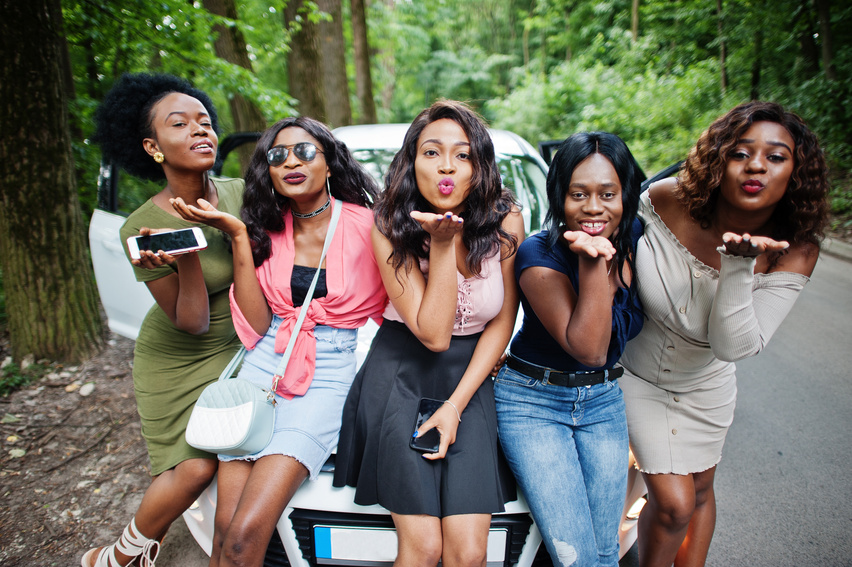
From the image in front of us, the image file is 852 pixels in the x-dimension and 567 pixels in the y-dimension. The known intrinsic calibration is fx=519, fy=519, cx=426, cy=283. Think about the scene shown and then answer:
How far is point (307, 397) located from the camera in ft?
6.49

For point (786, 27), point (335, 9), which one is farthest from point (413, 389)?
point (786, 27)

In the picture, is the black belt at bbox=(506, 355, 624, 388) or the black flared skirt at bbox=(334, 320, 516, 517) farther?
the black belt at bbox=(506, 355, 624, 388)

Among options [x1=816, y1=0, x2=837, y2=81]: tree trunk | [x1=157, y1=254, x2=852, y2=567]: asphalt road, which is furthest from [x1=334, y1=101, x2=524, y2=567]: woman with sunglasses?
[x1=816, y1=0, x2=837, y2=81]: tree trunk

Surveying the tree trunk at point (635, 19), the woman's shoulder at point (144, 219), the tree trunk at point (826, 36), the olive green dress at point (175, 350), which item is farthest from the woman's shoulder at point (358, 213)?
the tree trunk at point (635, 19)

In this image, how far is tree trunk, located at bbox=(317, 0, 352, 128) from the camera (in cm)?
887

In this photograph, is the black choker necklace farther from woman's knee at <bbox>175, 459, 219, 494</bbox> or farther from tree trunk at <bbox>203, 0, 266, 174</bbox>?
tree trunk at <bbox>203, 0, 266, 174</bbox>

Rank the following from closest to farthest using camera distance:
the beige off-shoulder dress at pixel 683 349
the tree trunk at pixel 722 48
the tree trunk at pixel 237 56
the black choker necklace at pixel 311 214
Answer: the beige off-shoulder dress at pixel 683 349
the black choker necklace at pixel 311 214
the tree trunk at pixel 237 56
the tree trunk at pixel 722 48

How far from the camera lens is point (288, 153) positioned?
208cm

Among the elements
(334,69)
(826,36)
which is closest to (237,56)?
(334,69)

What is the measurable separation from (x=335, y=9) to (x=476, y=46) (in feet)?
70.0

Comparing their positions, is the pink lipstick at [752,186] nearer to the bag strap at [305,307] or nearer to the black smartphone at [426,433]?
the black smartphone at [426,433]

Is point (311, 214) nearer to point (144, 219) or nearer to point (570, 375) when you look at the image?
point (144, 219)

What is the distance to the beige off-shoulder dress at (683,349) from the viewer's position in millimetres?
1774

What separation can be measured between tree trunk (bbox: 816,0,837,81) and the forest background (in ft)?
0.08
